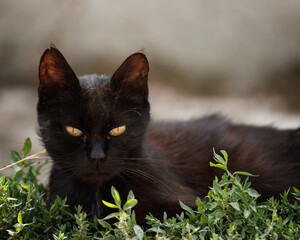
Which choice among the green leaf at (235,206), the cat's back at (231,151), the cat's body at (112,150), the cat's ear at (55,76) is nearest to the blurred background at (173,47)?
the cat's back at (231,151)

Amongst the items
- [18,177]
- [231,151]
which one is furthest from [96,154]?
[231,151]

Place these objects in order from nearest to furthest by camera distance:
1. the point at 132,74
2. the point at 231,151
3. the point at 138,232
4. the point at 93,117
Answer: the point at 138,232, the point at 93,117, the point at 132,74, the point at 231,151

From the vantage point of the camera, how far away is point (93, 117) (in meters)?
1.94

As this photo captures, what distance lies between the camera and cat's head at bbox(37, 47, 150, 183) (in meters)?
1.94

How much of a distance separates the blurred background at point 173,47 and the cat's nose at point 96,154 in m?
2.41

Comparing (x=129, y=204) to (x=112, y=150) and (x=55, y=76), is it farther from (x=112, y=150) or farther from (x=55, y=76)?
(x=55, y=76)

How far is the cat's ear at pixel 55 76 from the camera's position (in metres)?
1.95

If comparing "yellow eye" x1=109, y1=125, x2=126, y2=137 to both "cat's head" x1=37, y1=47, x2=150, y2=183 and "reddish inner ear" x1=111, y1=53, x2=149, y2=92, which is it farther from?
"reddish inner ear" x1=111, y1=53, x2=149, y2=92

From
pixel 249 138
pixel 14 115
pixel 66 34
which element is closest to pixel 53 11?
pixel 66 34

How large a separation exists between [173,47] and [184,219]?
3.23 metres

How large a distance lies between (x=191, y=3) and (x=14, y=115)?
2.08 meters

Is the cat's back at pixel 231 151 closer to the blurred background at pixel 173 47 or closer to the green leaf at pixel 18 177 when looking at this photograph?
the green leaf at pixel 18 177

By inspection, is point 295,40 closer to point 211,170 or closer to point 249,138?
point 249,138

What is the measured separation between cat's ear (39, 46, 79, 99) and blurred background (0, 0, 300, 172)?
233 centimetres
